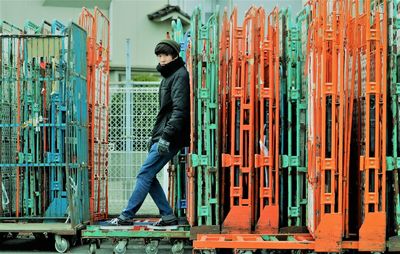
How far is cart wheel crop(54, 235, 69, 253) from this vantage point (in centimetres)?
741

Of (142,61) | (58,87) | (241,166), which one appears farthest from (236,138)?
(142,61)

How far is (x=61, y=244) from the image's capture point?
741 cm

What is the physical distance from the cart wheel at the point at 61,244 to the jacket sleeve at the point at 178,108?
1740 millimetres

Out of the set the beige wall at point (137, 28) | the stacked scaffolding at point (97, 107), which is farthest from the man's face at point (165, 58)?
the beige wall at point (137, 28)

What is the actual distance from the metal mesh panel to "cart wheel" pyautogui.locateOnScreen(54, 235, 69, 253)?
235cm

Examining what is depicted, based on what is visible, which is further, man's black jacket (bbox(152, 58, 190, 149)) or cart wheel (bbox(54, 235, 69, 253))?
cart wheel (bbox(54, 235, 69, 253))

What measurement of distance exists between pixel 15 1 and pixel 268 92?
55.7 ft

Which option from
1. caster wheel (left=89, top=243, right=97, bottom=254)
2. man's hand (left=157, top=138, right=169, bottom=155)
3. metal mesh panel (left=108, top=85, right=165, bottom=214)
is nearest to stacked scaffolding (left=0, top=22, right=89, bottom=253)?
caster wheel (left=89, top=243, right=97, bottom=254)

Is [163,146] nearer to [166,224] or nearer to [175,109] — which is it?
[175,109]

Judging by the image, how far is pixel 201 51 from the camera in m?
6.70

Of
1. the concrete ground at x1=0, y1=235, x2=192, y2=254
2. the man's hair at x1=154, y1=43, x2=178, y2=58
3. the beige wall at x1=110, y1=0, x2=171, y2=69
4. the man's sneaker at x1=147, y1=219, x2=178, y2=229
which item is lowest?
the concrete ground at x1=0, y1=235, x2=192, y2=254

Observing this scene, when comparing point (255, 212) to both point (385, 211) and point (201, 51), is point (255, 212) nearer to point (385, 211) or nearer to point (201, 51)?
point (385, 211)

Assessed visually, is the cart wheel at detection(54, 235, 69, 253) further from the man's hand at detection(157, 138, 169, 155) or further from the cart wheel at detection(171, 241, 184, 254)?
the man's hand at detection(157, 138, 169, 155)

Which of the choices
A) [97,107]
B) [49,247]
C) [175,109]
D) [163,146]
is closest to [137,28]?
[97,107]
